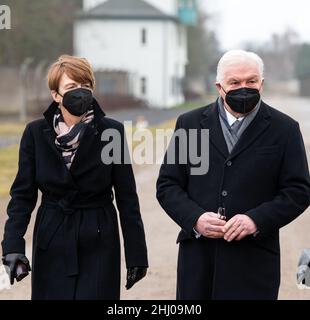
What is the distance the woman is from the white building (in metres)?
47.1

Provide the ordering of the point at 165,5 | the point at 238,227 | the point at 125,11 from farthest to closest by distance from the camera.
→ the point at 165,5, the point at 125,11, the point at 238,227

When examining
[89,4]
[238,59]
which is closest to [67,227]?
→ [238,59]

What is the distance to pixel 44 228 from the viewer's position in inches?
166

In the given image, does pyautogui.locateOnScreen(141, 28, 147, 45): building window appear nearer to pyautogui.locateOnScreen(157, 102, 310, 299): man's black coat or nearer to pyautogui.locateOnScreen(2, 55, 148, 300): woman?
pyautogui.locateOnScreen(2, 55, 148, 300): woman

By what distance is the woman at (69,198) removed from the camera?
4.19 meters

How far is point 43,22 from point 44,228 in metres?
39.0

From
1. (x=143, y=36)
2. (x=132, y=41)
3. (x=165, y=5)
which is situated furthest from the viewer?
(x=165, y=5)

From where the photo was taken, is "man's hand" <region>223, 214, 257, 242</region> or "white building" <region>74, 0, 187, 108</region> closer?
"man's hand" <region>223, 214, 257, 242</region>

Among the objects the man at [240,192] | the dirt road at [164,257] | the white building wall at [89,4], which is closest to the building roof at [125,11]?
the white building wall at [89,4]

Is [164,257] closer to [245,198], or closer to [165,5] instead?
[245,198]

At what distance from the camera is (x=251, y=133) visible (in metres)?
4.07

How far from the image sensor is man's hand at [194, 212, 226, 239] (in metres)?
3.93

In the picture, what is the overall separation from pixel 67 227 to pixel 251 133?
3.58ft

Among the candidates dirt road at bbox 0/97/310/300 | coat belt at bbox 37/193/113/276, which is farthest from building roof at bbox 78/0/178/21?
coat belt at bbox 37/193/113/276
